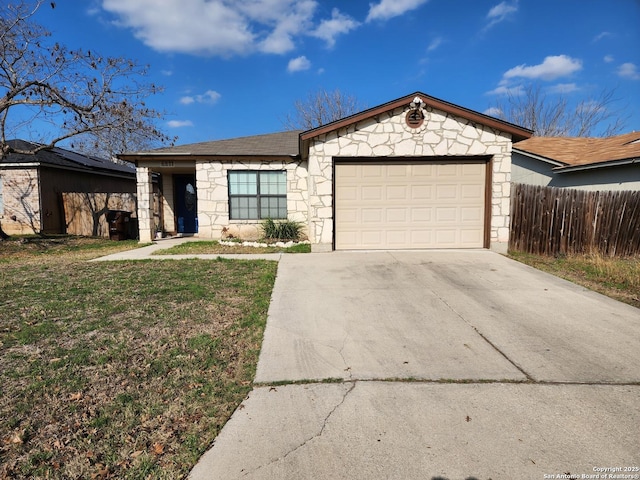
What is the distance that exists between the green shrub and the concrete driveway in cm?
590

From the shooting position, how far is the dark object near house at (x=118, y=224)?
1444cm

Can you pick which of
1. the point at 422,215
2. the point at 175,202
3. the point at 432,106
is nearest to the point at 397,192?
the point at 422,215

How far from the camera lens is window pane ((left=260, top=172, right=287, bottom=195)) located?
12945 millimetres

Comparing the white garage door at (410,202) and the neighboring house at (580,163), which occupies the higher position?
the neighboring house at (580,163)

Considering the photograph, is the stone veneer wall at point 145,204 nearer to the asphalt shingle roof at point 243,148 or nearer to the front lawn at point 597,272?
the asphalt shingle roof at point 243,148

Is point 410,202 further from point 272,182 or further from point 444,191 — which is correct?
point 272,182

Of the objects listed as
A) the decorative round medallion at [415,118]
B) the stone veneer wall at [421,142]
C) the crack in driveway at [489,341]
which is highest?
the decorative round medallion at [415,118]

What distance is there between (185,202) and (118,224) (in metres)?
2.64

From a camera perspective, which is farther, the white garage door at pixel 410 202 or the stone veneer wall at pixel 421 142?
the white garage door at pixel 410 202

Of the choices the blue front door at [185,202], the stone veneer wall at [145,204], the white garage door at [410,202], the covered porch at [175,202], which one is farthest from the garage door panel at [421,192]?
the blue front door at [185,202]

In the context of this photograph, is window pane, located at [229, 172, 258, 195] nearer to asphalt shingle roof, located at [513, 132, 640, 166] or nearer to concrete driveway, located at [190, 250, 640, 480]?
concrete driveway, located at [190, 250, 640, 480]

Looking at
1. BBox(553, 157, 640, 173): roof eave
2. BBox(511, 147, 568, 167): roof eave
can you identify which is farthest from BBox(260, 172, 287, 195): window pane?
BBox(553, 157, 640, 173): roof eave

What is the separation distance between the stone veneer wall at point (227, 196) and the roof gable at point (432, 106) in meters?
3.38

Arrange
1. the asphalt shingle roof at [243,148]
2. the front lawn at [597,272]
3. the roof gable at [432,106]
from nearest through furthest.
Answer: the front lawn at [597,272]
the roof gable at [432,106]
the asphalt shingle roof at [243,148]
